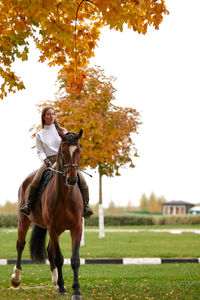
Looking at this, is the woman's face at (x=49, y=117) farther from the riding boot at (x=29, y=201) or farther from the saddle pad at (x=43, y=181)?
the riding boot at (x=29, y=201)

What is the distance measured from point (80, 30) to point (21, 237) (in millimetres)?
5022

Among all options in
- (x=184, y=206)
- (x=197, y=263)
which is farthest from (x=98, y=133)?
(x=184, y=206)

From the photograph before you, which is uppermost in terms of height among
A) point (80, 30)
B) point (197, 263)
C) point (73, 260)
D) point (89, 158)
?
point (80, 30)

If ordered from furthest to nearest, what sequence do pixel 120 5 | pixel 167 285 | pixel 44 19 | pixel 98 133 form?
pixel 98 133
pixel 167 285
pixel 120 5
pixel 44 19

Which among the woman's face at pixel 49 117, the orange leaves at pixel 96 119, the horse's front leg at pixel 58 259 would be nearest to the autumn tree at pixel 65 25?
the woman's face at pixel 49 117

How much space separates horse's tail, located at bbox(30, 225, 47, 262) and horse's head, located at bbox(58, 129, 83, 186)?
300cm

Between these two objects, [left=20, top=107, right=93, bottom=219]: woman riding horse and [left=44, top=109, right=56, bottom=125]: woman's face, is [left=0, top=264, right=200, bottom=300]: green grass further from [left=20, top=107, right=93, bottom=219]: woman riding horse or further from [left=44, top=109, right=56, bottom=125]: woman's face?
[left=44, top=109, right=56, bottom=125]: woman's face

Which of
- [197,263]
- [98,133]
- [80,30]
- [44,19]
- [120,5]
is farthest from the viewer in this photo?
[98,133]

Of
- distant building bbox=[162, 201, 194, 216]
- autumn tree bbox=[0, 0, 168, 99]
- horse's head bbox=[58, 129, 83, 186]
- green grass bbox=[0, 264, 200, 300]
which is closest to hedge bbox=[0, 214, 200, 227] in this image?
distant building bbox=[162, 201, 194, 216]

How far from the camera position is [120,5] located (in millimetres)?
7746

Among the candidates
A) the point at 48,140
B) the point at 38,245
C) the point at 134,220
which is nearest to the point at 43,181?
the point at 48,140

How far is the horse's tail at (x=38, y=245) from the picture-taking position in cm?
934

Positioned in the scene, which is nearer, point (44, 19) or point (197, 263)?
point (44, 19)

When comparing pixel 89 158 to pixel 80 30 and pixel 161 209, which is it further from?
pixel 161 209
